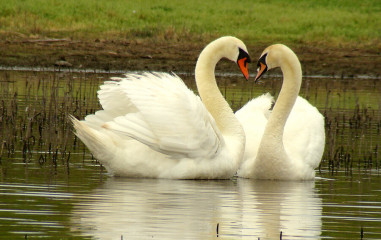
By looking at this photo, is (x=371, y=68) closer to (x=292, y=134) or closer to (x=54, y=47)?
(x=54, y=47)

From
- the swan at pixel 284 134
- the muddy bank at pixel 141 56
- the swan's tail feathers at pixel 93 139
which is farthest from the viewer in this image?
the muddy bank at pixel 141 56

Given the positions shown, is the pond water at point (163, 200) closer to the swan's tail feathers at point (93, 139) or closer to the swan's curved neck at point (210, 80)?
the swan's tail feathers at point (93, 139)

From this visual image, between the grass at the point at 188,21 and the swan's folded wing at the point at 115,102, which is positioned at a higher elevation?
the grass at the point at 188,21

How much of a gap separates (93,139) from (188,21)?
2426cm

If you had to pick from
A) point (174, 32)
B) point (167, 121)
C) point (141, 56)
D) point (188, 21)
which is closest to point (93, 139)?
point (167, 121)

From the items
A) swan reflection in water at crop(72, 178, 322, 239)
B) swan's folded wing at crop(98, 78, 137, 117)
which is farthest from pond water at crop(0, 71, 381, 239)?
swan's folded wing at crop(98, 78, 137, 117)

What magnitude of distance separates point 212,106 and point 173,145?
52.7 inches

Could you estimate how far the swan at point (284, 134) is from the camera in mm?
9461

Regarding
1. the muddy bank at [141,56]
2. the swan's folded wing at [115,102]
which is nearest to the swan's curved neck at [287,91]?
the swan's folded wing at [115,102]

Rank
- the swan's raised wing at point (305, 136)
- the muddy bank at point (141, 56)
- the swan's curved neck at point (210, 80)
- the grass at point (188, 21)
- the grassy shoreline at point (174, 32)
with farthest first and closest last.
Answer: the grass at point (188, 21) → the grassy shoreline at point (174, 32) → the muddy bank at point (141, 56) → the swan's curved neck at point (210, 80) → the swan's raised wing at point (305, 136)

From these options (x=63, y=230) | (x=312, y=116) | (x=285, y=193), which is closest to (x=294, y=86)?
(x=312, y=116)

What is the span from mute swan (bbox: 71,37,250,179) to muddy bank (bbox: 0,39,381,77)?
15.3 m

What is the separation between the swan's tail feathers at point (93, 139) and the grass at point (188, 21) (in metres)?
19.3

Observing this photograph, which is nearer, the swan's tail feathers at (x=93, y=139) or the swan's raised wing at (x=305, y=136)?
the swan's tail feathers at (x=93, y=139)
